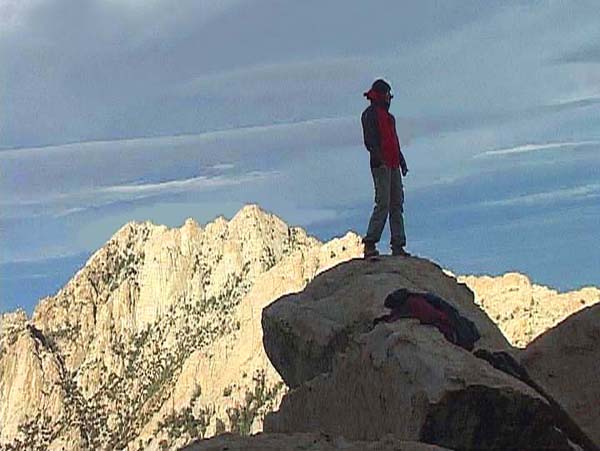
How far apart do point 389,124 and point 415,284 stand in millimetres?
2126

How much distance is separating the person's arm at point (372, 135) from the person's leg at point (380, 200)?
5.0 inches

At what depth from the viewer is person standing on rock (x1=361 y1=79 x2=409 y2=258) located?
1393 cm

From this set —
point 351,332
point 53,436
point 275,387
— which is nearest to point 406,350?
point 351,332

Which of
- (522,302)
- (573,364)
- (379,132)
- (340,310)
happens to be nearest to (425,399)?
(573,364)

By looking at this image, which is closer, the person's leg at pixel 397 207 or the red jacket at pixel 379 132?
the red jacket at pixel 379 132

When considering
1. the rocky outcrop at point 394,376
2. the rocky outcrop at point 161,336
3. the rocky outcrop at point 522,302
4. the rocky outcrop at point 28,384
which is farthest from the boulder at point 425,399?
the rocky outcrop at point 28,384

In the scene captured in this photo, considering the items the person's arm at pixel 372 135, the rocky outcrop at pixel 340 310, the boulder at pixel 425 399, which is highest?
the person's arm at pixel 372 135

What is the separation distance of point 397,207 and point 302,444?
8005 mm

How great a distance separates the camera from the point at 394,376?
31.3 feet

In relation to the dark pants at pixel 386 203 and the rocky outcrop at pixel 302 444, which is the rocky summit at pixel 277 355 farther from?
the dark pants at pixel 386 203

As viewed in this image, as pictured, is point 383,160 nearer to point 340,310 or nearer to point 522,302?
point 340,310

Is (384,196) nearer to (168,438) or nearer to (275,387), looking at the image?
(275,387)

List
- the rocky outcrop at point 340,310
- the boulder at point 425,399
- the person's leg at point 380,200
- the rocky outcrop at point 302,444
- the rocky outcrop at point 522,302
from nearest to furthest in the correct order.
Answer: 1. the rocky outcrop at point 302,444
2. the boulder at point 425,399
3. the rocky outcrop at point 340,310
4. the person's leg at point 380,200
5. the rocky outcrop at point 522,302

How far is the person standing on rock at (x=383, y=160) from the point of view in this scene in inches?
548
